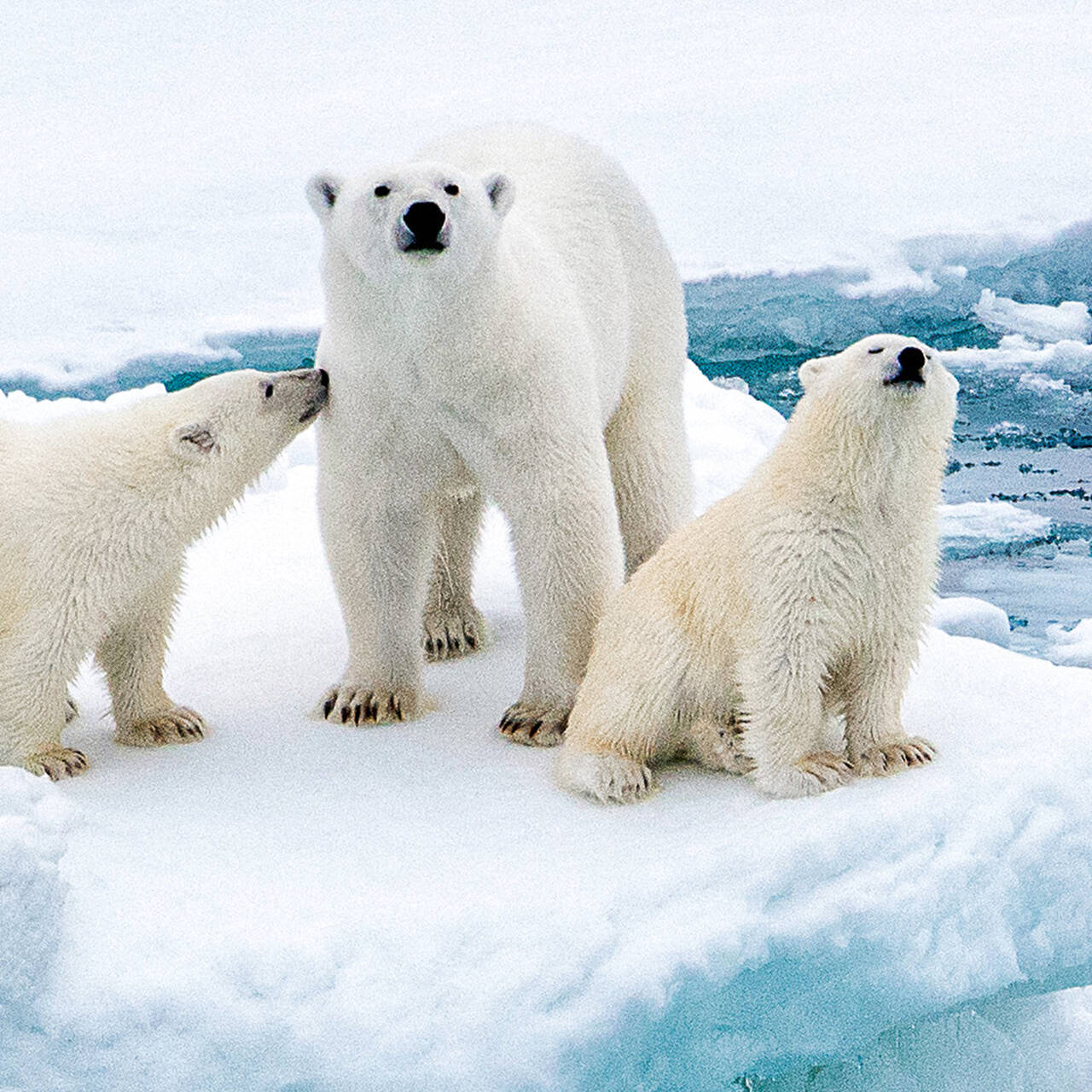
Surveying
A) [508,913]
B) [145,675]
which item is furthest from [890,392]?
[145,675]

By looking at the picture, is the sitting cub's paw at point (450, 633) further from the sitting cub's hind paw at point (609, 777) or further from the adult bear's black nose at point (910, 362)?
the adult bear's black nose at point (910, 362)

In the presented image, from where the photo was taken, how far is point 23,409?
950 cm

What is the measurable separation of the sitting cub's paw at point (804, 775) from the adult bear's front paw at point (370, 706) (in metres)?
1.13

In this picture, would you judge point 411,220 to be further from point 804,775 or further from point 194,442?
point 804,775

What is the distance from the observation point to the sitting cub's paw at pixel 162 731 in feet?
13.7

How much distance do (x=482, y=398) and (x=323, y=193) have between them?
1.95 ft

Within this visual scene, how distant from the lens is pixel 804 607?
341 cm

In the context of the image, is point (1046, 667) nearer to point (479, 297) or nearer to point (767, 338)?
point (479, 297)

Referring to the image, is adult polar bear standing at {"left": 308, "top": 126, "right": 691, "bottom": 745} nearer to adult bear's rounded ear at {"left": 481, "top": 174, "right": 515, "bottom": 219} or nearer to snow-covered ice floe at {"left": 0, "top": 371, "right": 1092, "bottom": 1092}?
adult bear's rounded ear at {"left": 481, "top": 174, "right": 515, "bottom": 219}

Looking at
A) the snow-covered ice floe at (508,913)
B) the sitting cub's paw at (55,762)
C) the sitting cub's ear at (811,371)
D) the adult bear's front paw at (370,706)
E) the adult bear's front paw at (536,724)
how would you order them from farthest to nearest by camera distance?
the adult bear's front paw at (370,706) < the adult bear's front paw at (536,724) < the sitting cub's paw at (55,762) < the sitting cub's ear at (811,371) < the snow-covered ice floe at (508,913)

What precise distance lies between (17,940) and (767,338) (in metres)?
6.98

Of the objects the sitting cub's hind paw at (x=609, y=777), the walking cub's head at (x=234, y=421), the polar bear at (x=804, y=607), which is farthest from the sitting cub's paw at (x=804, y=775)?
the walking cub's head at (x=234, y=421)

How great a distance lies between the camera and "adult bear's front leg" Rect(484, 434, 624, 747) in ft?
13.0

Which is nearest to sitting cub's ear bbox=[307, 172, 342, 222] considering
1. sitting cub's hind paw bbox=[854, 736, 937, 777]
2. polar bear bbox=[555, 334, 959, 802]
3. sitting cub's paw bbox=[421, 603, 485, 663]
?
polar bear bbox=[555, 334, 959, 802]
